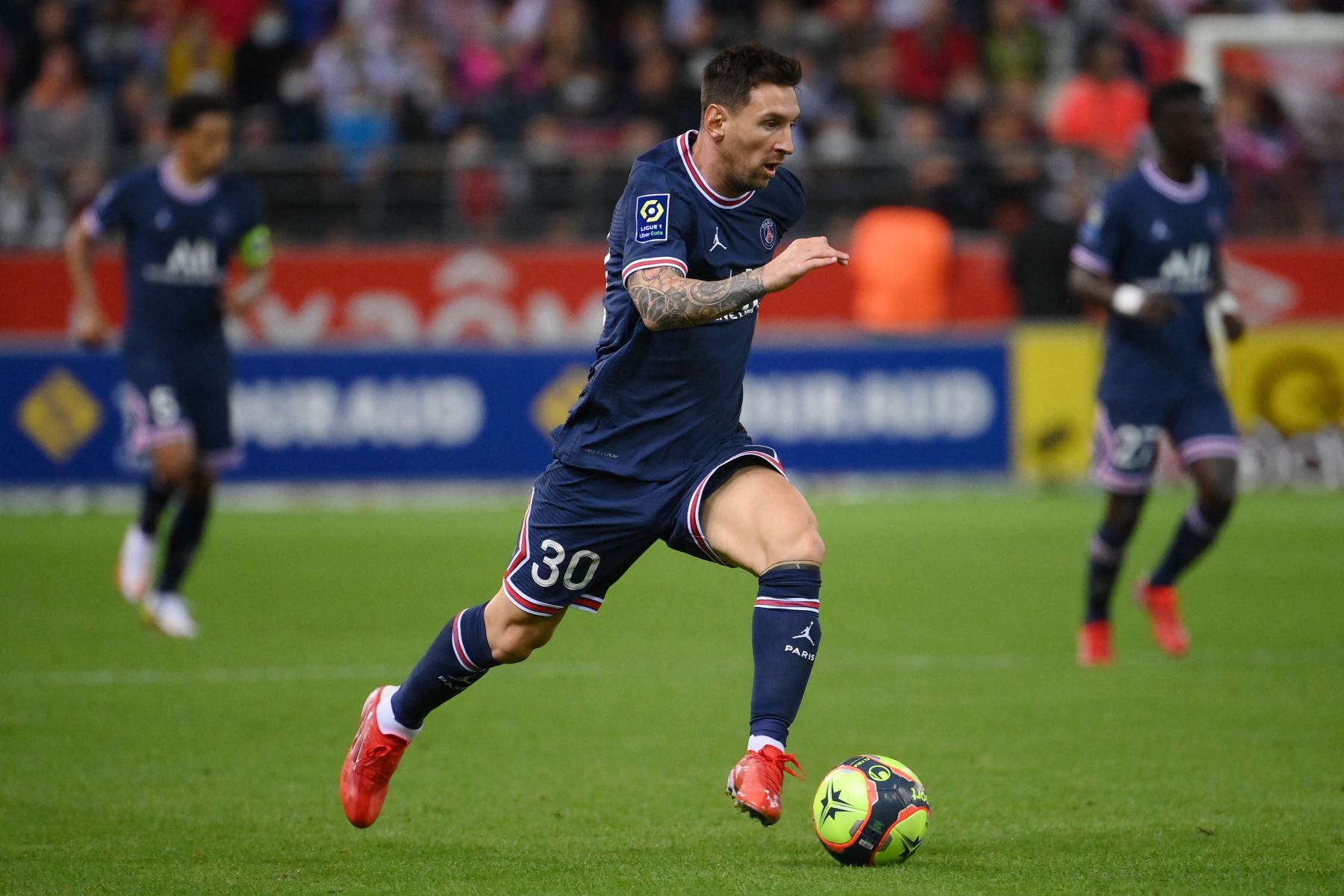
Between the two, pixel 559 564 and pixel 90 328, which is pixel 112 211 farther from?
pixel 559 564

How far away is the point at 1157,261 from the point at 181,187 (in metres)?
5.03

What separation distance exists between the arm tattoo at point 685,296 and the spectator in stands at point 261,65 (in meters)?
14.9

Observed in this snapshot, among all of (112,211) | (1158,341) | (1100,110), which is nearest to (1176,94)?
(1158,341)

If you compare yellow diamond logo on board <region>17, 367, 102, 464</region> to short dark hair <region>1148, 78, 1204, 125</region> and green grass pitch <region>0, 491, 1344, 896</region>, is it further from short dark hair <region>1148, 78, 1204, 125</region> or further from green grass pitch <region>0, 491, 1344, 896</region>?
short dark hair <region>1148, 78, 1204, 125</region>

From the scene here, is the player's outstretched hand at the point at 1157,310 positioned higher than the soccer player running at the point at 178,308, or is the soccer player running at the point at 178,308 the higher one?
the player's outstretched hand at the point at 1157,310

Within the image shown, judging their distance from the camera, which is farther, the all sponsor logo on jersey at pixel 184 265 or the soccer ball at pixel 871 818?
the all sponsor logo on jersey at pixel 184 265

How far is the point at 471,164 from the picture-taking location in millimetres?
18672

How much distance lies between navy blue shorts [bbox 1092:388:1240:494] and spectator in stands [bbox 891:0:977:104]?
39.6 feet

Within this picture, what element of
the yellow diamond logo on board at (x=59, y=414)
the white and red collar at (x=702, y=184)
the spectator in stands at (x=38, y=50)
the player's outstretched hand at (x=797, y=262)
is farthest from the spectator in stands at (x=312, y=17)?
the player's outstretched hand at (x=797, y=262)

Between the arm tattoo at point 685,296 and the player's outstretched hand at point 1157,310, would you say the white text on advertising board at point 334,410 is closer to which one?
the player's outstretched hand at point 1157,310

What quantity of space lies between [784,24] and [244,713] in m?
13.9

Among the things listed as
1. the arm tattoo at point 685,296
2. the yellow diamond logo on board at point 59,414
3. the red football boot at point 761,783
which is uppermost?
the arm tattoo at point 685,296

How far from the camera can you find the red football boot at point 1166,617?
9242 mm

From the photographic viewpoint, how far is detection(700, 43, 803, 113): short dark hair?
5.31m
